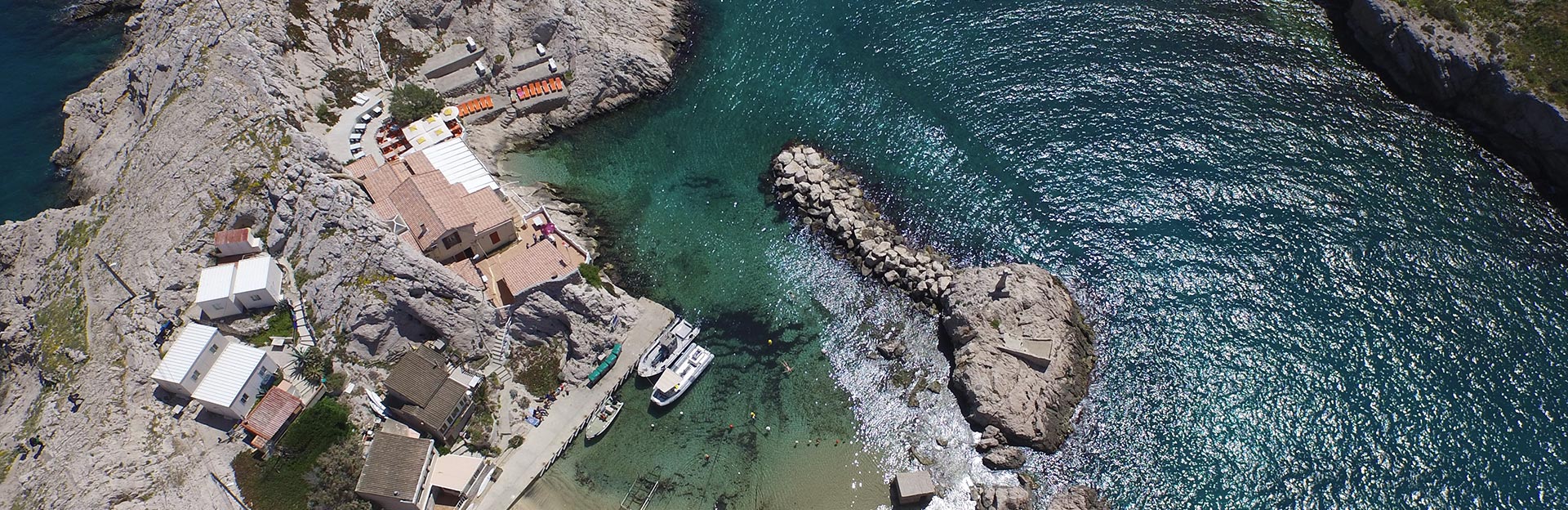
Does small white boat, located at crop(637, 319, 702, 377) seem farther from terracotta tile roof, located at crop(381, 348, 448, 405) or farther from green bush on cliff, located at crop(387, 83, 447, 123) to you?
green bush on cliff, located at crop(387, 83, 447, 123)

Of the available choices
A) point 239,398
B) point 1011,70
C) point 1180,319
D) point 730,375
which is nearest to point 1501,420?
point 1180,319

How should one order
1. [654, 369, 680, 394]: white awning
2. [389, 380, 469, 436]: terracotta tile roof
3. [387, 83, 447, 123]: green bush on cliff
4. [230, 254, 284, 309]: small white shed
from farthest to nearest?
[387, 83, 447, 123]: green bush on cliff → [654, 369, 680, 394]: white awning → [230, 254, 284, 309]: small white shed → [389, 380, 469, 436]: terracotta tile roof

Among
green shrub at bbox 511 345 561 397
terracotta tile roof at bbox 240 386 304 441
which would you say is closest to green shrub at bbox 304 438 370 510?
terracotta tile roof at bbox 240 386 304 441

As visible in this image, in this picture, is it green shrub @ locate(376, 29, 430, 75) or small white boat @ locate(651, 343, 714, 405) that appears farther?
green shrub @ locate(376, 29, 430, 75)

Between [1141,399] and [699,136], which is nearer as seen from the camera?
[1141,399]

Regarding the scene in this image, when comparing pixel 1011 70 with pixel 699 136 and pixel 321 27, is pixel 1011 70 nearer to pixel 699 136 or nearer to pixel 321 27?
pixel 699 136

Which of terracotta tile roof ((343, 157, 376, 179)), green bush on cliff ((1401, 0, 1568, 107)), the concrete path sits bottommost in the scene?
the concrete path

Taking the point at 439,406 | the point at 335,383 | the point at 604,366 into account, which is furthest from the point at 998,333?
the point at 335,383
